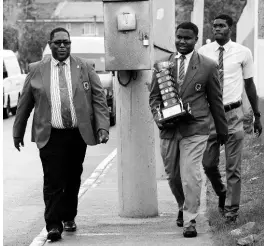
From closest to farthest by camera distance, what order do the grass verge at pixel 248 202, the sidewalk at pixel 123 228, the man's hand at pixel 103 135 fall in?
1. the grass verge at pixel 248 202
2. the sidewalk at pixel 123 228
3. the man's hand at pixel 103 135

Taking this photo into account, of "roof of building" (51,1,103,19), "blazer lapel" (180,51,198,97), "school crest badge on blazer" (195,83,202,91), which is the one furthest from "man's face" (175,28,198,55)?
"roof of building" (51,1,103,19)

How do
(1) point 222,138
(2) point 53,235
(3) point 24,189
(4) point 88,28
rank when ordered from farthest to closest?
(4) point 88,28 → (3) point 24,189 → (1) point 222,138 → (2) point 53,235

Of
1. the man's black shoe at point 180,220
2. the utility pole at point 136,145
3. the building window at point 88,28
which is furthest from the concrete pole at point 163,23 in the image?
the building window at point 88,28

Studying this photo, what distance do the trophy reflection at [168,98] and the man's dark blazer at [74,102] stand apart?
0.56 metres

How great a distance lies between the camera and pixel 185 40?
27.8 ft

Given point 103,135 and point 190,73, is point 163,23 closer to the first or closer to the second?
point 190,73

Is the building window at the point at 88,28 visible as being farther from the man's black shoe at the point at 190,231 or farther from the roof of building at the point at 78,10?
the man's black shoe at the point at 190,231

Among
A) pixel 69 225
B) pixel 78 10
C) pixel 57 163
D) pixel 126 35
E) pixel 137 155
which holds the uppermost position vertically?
pixel 126 35

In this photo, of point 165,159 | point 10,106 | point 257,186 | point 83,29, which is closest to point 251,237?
point 165,159

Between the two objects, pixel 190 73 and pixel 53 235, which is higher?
pixel 190 73

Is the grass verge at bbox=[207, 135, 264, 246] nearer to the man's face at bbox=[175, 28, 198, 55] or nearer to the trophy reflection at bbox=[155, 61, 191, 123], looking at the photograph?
the trophy reflection at bbox=[155, 61, 191, 123]

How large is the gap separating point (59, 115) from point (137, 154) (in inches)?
53.9

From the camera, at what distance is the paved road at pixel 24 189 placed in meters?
9.45

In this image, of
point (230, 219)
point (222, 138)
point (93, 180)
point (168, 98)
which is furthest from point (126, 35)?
point (93, 180)
